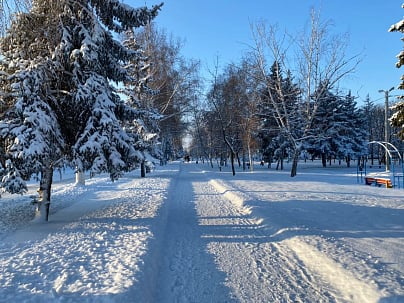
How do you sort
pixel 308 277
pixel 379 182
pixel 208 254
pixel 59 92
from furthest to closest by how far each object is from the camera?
pixel 379 182 → pixel 59 92 → pixel 208 254 → pixel 308 277

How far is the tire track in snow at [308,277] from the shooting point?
4168 mm

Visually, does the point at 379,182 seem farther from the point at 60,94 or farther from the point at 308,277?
the point at 60,94

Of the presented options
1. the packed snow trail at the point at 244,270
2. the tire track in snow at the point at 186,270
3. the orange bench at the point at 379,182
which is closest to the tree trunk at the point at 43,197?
the tire track in snow at the point at 186,270

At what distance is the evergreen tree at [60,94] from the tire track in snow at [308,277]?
455 centimetres

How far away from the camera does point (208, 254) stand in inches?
239

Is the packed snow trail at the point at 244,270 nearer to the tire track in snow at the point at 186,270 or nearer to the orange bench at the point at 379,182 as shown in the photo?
the tire track in snow at the point at 186,270

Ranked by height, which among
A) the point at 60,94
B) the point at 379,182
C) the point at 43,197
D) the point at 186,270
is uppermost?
the point at 60,94

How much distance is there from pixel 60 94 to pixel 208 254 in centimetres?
616

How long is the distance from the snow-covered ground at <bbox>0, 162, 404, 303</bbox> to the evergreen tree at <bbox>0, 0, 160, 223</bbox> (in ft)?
6.03

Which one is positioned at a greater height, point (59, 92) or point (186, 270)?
point (59, 92)

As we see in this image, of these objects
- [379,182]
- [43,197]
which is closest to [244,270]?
[43,197]

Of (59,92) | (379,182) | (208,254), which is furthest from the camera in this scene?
(379,182)

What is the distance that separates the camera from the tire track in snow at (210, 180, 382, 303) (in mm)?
4168

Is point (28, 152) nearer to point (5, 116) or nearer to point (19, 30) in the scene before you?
point (5, 116)
